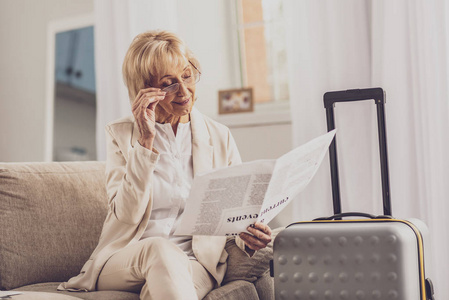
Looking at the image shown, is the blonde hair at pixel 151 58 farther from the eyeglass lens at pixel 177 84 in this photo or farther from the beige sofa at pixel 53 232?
the beige sofa at pixel 53 232

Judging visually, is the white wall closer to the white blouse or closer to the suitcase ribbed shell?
the white blouse

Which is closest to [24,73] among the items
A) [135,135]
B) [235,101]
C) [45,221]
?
[235,101]

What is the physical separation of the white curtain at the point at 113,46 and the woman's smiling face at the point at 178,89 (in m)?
1.40

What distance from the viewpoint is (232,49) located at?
3.17m

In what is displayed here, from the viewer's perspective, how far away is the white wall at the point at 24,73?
3.75 meters

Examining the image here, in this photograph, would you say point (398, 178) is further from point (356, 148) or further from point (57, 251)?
point (57, 251)

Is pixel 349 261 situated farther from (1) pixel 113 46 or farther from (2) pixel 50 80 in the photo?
(2) pixel 50 80

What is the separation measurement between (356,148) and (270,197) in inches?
40.4

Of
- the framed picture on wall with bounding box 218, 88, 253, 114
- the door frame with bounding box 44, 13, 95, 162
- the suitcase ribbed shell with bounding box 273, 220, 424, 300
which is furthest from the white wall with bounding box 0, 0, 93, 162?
the suitcase ribbed shell with bounding box 273, 220, 424, 300

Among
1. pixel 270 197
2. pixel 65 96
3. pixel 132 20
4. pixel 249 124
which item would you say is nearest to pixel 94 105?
pixel 65 96

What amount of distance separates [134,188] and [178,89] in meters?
0.30

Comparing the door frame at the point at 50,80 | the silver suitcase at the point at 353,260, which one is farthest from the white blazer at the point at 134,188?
the door frame at the point at 50,80

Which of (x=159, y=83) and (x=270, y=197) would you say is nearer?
(x=270, y=197)

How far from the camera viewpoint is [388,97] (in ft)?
7.40
